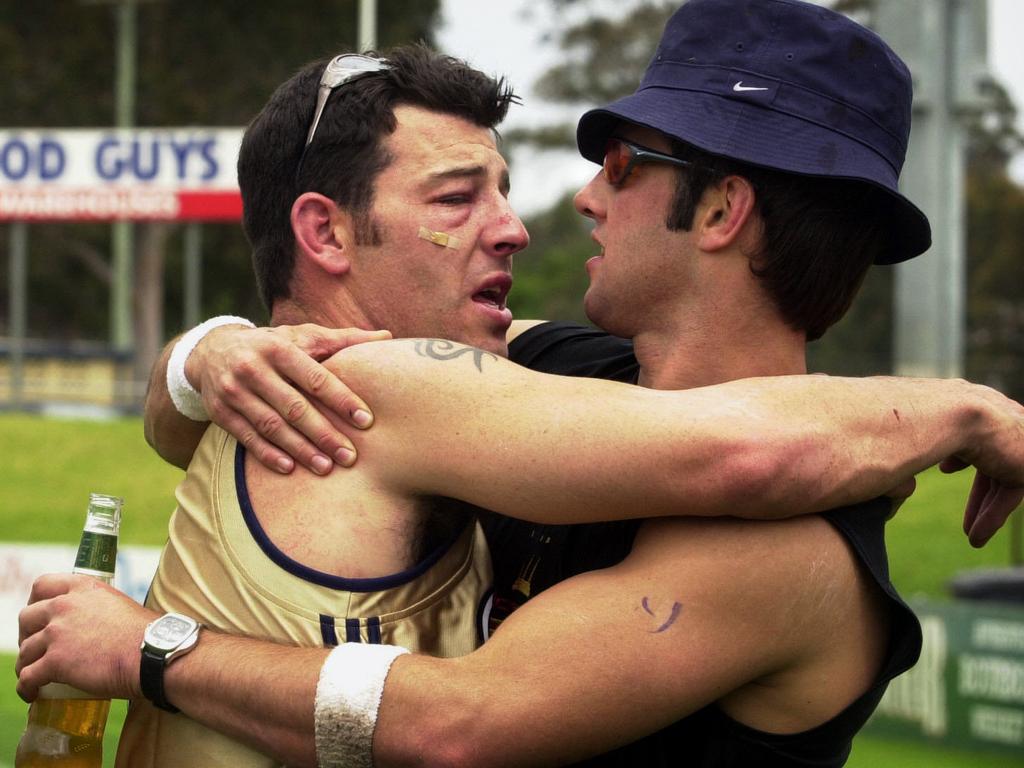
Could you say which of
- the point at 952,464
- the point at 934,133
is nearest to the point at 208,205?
the point at 934,133

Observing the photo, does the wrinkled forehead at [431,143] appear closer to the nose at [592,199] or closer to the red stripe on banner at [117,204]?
the nose at [592,199]

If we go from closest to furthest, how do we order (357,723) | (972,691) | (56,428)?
(357,723)
(972,691)
(56,428)

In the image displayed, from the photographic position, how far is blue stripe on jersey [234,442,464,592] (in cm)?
265

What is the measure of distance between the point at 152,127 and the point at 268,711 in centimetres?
Result: 3512

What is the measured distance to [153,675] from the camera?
2664 millimetres

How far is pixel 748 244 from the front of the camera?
289 centimetres

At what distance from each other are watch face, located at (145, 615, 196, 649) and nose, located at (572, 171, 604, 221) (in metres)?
1.16

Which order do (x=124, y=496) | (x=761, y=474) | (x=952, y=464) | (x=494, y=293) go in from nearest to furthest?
(x=761, y=474)
(x=952, y=464)
(x=494, y=293)
(x=124, y=496)

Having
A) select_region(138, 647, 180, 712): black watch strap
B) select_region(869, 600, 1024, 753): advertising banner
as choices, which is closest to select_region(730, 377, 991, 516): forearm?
select_region(138, 647, 180, 712): black watch strap

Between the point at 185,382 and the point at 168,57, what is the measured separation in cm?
3555

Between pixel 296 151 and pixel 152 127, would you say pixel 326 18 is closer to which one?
pixel 152 127

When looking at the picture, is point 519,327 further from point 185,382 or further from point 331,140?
point 185,382

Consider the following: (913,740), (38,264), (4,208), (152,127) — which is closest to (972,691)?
(913,740)

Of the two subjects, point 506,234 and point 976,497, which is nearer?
point 976,497
